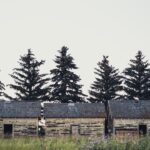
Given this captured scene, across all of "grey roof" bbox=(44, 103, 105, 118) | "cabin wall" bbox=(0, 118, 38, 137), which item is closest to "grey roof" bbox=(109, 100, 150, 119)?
"grey roof" bbox=(44, 103, 105, 118)

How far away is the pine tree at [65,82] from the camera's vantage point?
54875 mm

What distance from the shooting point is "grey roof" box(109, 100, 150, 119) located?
42.1 metres

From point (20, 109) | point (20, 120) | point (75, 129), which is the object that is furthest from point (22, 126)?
point (75, 129)

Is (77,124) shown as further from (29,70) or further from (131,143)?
(131,143)

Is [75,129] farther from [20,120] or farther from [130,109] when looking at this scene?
[130,109]

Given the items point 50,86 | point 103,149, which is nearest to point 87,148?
point 103,149

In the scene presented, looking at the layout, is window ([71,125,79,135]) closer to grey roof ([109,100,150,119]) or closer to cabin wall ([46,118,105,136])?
cabin wall ([46,118,105,136])

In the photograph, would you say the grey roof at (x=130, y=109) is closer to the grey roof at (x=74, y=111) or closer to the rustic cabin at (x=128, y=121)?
the rustic cabin at (x=128, y=121)

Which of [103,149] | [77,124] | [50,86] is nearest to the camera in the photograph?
[103,149]

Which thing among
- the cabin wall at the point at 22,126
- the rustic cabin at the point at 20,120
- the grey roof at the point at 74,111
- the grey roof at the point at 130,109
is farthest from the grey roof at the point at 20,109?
the grey roof at the point at 130,109

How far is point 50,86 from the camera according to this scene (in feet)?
182

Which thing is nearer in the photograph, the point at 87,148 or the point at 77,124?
the point at 87,148

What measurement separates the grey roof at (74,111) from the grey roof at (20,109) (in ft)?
3.36

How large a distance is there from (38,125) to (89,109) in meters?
5.41
